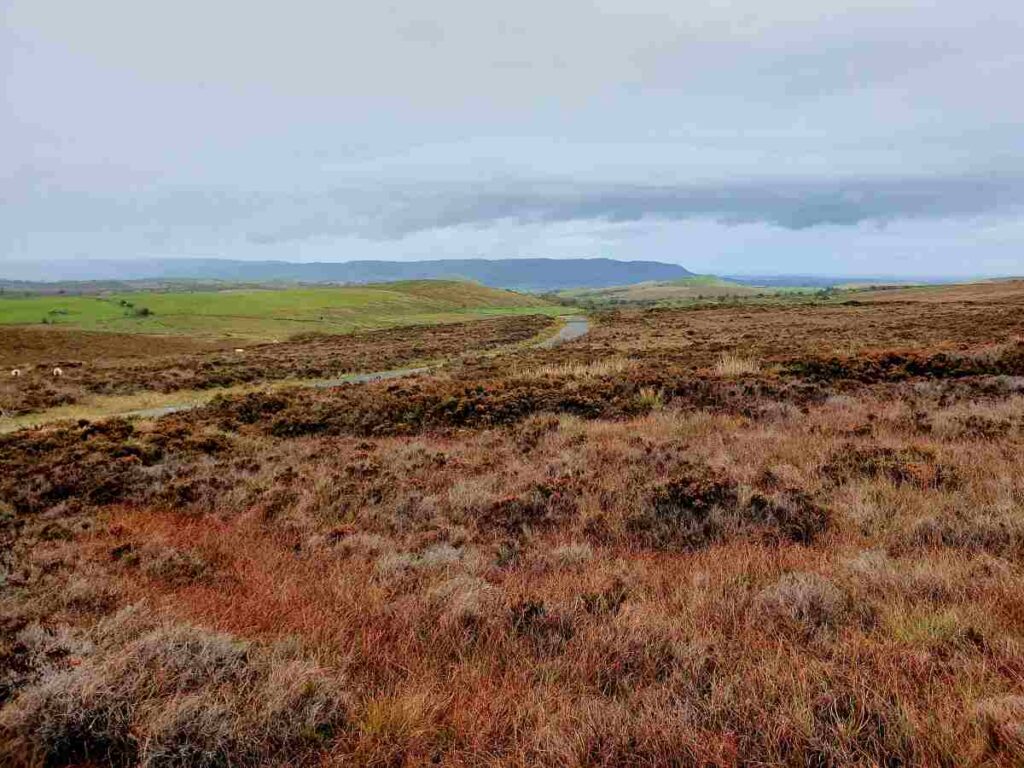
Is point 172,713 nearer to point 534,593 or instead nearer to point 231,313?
point 534,593

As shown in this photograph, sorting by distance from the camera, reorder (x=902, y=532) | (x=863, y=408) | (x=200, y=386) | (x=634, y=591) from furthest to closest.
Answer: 1. (x=200, y=386)
2. (x=863, y=408)
3. (x=902, y=532)
4. (x=634, y=591)

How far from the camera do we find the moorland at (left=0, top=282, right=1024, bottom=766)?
3.32 metres

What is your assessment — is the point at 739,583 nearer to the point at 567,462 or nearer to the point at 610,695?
the point at 610,695

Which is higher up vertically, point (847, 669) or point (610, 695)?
point (847, 669)

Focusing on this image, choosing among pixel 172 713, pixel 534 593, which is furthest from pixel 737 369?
pixel 172 713

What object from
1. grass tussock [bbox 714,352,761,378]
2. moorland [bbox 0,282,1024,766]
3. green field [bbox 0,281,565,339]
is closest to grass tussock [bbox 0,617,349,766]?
moorland [bbox 0,282,1024,766]

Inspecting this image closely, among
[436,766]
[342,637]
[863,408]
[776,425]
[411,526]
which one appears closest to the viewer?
[436,766]

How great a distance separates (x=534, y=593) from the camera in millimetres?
5348

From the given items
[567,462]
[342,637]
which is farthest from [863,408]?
[342,637]

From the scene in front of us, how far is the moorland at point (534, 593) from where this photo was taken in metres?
3.32

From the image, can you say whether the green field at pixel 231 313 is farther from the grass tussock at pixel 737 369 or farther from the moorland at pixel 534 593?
the moorland at pixel 534 593

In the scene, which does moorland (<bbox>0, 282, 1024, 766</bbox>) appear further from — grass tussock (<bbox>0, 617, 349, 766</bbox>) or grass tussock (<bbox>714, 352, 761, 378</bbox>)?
grass tussock (<bbox>714, 352, 761, 378</bbox>)

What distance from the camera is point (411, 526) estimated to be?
25.8 feet

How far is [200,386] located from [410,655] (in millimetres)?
28654
